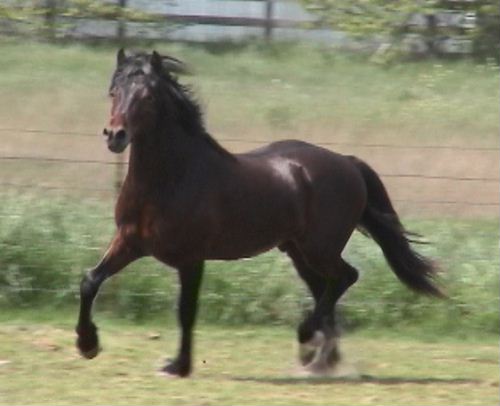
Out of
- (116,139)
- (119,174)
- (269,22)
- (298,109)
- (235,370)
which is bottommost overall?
(269,22)

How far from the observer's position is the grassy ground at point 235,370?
711 cm

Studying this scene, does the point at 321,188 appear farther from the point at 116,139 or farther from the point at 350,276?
the point at 116,139

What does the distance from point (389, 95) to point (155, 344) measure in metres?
8.65

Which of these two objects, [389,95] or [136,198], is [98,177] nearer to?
[136,198]

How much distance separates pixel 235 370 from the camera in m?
8.00

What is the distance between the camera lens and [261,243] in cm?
783

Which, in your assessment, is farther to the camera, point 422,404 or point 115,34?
point 115,34

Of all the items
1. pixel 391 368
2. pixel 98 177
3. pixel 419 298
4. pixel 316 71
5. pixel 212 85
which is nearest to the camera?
pixel 391 368

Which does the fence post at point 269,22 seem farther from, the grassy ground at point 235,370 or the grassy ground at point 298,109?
the grassy ground at point 235,370

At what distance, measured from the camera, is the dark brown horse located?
7.44 meters

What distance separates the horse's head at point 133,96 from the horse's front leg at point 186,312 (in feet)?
2.74

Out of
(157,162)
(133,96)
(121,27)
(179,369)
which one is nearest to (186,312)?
(179,369)

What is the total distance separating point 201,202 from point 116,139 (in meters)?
0.69

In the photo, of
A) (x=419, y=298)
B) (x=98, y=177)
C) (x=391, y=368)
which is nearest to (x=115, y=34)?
(x=98, y=177)
